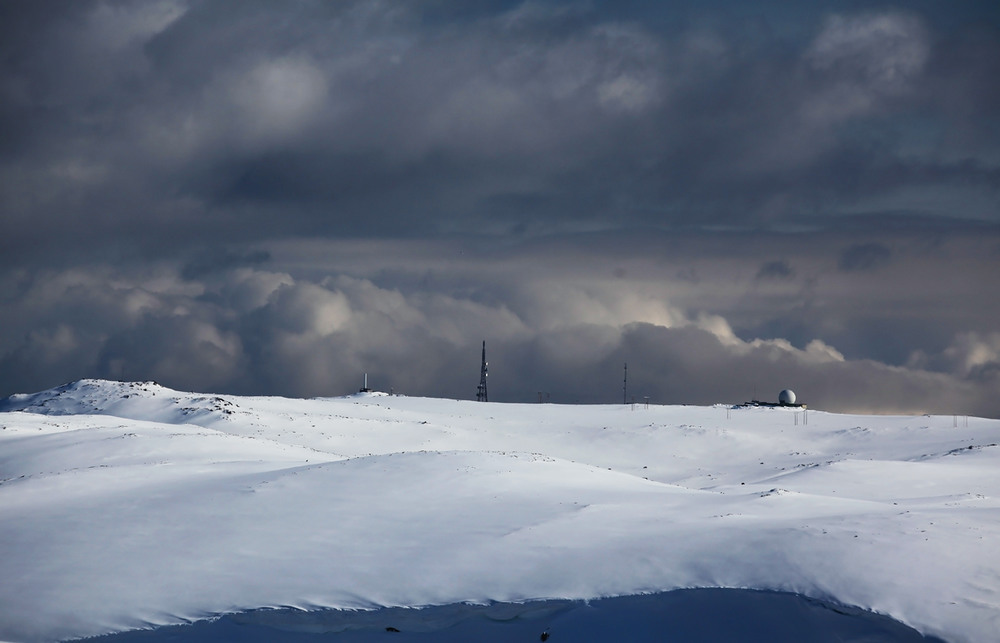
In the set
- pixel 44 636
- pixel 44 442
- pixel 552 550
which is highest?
pixel 44 442

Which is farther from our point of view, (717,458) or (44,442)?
(717,458)

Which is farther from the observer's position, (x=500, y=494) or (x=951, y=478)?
(x=951, y=478)

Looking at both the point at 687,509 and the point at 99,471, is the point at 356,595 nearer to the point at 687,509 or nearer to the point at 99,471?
the point at 687,509

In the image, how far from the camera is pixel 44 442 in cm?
3234

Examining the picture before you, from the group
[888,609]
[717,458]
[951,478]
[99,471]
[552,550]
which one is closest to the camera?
[888,609]

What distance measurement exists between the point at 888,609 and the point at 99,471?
64.6 feet

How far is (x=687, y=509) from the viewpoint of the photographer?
779 inches

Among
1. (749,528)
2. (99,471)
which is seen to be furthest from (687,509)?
(99,471)

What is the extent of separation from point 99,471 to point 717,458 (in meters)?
28.5

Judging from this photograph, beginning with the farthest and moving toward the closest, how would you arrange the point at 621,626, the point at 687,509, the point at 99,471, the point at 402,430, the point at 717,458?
the point at 402,430
the point at 717,458
the point at 99,471
the point at 687,509
the point at 621,626

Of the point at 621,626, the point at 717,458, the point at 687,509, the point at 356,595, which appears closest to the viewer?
the point at 621,626

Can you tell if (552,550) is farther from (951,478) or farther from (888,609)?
(951,478)

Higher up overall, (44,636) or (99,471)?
(99,471)

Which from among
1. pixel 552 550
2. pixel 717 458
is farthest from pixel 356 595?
pixel 717 458
